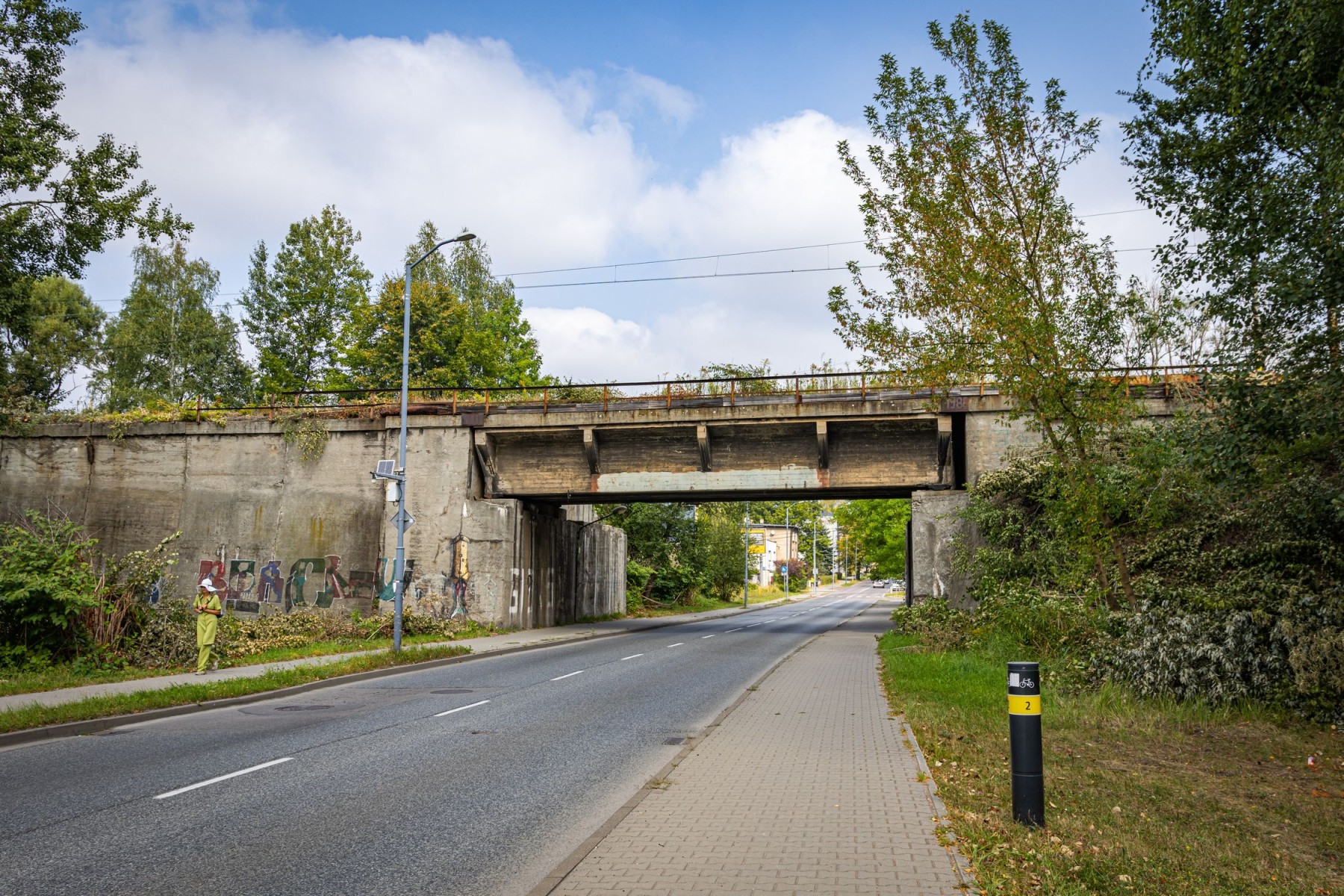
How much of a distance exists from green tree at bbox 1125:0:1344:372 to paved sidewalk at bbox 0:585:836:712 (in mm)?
14784

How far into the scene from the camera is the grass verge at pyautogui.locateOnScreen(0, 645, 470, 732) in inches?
413

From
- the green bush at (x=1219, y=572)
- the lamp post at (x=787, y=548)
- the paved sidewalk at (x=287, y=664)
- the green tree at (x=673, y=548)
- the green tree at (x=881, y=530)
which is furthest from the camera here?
the lamp post at (x=787, y=548)

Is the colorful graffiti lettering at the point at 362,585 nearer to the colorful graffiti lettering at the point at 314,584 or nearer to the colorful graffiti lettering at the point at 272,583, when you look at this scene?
the colorful graffiti lettering at the point at 314,584

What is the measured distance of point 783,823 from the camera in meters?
6.27

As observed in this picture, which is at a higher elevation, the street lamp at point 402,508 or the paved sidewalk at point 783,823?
the street lamp at point 402,508

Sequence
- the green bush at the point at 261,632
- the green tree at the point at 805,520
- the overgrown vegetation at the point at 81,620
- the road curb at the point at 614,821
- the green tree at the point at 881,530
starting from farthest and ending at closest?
1. the green tree at the point at 805,520
2. the green tree at the point at 881,530
3. the green bush at the point at 261,632
4. the overgrown vegetation at the point at 81,620
5. the road curb at the point at 614,821

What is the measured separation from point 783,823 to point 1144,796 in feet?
9.95

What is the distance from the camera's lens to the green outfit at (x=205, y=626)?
16.0m

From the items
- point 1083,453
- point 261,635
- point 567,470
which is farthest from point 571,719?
point 567,470

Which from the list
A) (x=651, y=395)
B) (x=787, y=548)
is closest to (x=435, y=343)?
(x=651, y=395)

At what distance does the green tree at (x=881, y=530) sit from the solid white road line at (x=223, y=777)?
33.7 metres

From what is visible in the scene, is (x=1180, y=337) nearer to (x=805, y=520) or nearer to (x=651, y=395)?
(x=651, y=395)

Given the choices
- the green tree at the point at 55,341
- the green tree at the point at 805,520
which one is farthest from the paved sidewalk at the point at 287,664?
the green tree at the point at 805,520

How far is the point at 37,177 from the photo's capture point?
19.6 meters
